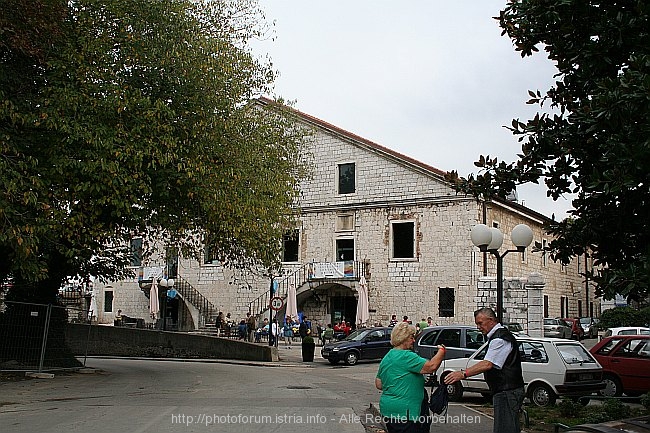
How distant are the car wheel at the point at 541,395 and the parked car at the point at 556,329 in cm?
2302

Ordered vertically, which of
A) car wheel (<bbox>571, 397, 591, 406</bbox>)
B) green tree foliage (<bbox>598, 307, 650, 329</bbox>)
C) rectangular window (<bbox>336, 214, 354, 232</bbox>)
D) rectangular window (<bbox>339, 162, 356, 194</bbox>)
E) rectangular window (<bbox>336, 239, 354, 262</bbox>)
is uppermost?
rectangular window (<bbox>339, 162, 356, 194</bbox>)

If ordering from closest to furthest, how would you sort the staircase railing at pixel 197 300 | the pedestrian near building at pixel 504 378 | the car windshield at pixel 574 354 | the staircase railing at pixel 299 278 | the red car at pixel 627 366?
the pedestrian near building at pixel 504 378, the car windshield at pixel 574 354, the red car at pixel 627 366, the staircase railing at pixel 299 278, the staircase railing at pixel 197 300

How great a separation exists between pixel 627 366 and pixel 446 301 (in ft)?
67.1

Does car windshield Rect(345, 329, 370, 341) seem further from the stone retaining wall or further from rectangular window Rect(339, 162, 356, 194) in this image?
rectangular window Rect(339, 162, 356, 194)

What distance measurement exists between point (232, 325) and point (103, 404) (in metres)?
27.8

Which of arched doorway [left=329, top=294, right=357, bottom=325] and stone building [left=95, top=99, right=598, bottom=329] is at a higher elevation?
stone building [left=95, top=99, right=598, bottom=329]

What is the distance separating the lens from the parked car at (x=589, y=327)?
143ft

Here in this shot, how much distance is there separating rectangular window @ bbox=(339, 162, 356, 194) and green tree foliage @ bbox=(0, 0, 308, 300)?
20141 millimetres

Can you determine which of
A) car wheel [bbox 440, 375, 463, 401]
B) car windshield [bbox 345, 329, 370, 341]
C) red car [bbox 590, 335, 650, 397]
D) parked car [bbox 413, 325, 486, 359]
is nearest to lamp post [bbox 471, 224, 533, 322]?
car wheel [bbox 440, 375, 463, 401]

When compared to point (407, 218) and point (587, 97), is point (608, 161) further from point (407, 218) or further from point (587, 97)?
point (407, 218)

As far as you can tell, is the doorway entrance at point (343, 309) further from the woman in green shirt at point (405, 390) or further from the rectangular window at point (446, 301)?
the woman in green shirt at point (405, 390)

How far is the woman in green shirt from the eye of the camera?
6590 millimetres

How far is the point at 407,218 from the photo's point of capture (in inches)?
1531

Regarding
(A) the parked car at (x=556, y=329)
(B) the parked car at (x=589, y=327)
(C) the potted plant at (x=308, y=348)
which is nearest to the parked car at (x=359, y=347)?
(C) the potted plant at (x=308, y=348)
